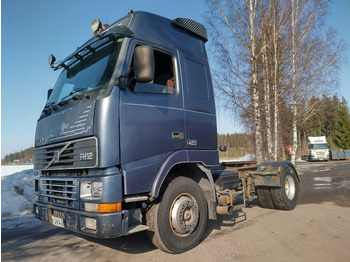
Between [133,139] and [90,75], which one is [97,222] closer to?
[133,139]

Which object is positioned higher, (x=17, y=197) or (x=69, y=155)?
(x=69, y=155)

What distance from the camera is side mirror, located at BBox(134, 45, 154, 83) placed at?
11.2 ft

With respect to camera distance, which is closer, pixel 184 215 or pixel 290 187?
pixel 184 215

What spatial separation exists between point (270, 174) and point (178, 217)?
3.56 m

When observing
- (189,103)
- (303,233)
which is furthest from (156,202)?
(303,233)

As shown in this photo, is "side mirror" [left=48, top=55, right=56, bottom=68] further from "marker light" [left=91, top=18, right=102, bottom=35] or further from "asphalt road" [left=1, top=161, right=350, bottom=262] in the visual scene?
"asphalt road" [left=1, top=161, right=350, bottom=262]

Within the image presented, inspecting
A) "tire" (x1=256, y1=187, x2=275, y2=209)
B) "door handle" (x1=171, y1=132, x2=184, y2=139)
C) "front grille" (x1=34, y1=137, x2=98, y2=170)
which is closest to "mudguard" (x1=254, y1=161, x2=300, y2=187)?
"tire" (x1=256, y1=187, x2=275, y2=209)

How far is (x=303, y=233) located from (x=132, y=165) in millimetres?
3430

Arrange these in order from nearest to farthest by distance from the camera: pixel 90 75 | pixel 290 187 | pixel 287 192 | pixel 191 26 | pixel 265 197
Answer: pixel 90 75, pixel 191 26, pixel 265 197, pixel 287 192, pixel 290 187

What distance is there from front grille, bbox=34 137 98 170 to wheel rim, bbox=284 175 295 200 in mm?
5409

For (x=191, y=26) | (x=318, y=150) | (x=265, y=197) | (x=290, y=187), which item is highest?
(x=191, y=26)

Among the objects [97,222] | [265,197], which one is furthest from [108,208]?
[265,197]

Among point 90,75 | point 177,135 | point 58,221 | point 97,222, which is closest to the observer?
point 97,222

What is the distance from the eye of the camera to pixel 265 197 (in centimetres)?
668
